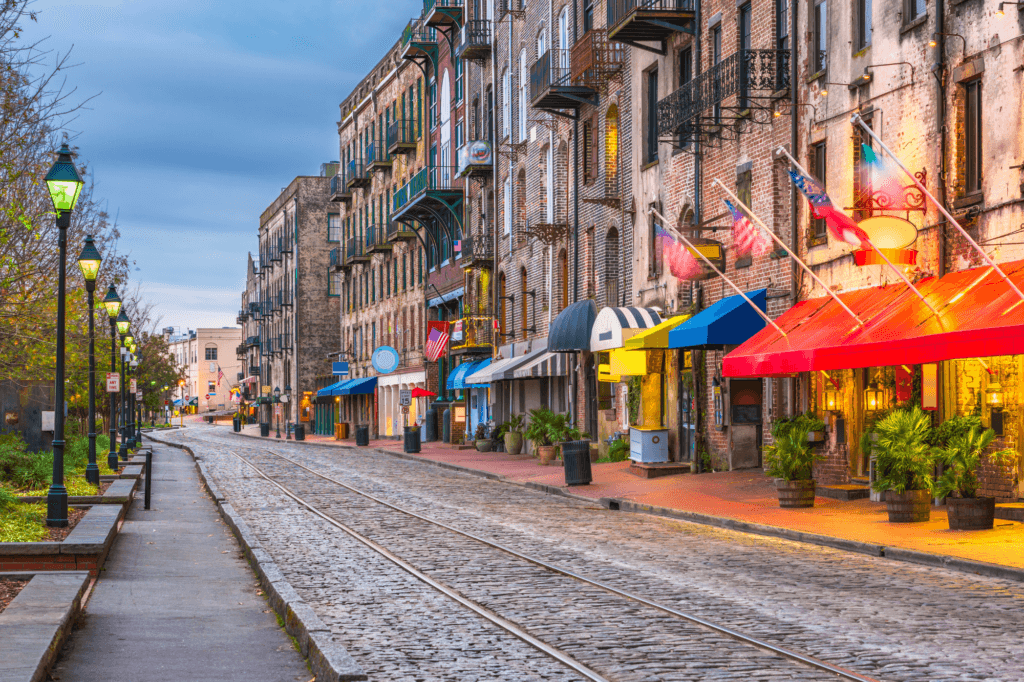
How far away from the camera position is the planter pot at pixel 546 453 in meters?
35.2

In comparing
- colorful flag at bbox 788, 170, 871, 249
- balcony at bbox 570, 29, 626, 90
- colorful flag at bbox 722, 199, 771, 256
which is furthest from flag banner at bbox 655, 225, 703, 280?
balcony at bbox 570, 29, 626, 90

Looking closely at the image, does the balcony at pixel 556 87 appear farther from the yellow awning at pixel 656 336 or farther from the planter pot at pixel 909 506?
the planter pot at pixel 909 506

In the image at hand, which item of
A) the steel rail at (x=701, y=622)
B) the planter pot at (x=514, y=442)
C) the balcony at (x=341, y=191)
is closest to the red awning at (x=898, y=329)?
the steel rail at (x=701, y=622)

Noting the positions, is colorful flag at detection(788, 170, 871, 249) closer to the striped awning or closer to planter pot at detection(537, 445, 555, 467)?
the striped awning

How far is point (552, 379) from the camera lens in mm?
41375

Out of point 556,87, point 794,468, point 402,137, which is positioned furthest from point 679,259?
point 402,137

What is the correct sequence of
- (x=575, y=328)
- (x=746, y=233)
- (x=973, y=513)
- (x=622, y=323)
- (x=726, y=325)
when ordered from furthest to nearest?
(x=575, y=328)
(x=622, y=323)
(x=726, y=325)
(x=746, y=233)
(x=973, y=513)

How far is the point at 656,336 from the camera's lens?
89.7 ft

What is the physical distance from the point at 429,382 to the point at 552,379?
1729 centimetres

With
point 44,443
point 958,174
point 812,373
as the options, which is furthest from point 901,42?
point 44,443

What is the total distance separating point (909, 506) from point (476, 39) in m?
35.3

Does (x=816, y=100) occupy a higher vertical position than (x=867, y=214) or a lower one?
higher

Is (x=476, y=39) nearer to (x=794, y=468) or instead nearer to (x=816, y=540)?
(x=794, y=468)

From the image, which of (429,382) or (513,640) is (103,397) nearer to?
(429,382)
